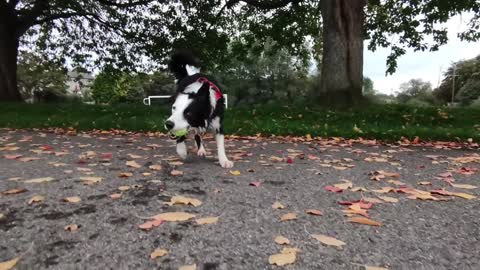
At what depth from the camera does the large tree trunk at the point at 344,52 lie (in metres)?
11.4

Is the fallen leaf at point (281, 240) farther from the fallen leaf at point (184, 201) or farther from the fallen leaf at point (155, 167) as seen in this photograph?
the fallen leaf at point (155, 167)

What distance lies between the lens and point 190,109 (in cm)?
490

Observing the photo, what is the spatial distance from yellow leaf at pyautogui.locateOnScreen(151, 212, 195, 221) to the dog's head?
1.59 metres

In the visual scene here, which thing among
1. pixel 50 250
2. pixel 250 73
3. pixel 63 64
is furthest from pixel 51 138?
pixel 250 73

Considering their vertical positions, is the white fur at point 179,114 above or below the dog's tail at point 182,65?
below

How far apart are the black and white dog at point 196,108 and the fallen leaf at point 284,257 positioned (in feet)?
8.20

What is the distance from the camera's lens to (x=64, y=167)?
5340 mm

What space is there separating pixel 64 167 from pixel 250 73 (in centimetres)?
3978

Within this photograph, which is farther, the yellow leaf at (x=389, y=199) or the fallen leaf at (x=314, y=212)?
the yellow leaf at (x=389, y=199)

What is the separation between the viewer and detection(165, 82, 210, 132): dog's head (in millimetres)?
4832

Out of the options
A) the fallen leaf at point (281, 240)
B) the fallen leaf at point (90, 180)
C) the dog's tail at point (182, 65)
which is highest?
the dog's tail at point (182, 65)

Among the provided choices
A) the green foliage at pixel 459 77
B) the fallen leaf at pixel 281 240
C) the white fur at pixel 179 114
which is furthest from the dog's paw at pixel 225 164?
the green foliage at pixel 459 77

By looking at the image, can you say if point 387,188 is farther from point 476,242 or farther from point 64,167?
point 64,167

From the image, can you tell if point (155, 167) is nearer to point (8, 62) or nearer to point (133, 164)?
point (133, 164)
